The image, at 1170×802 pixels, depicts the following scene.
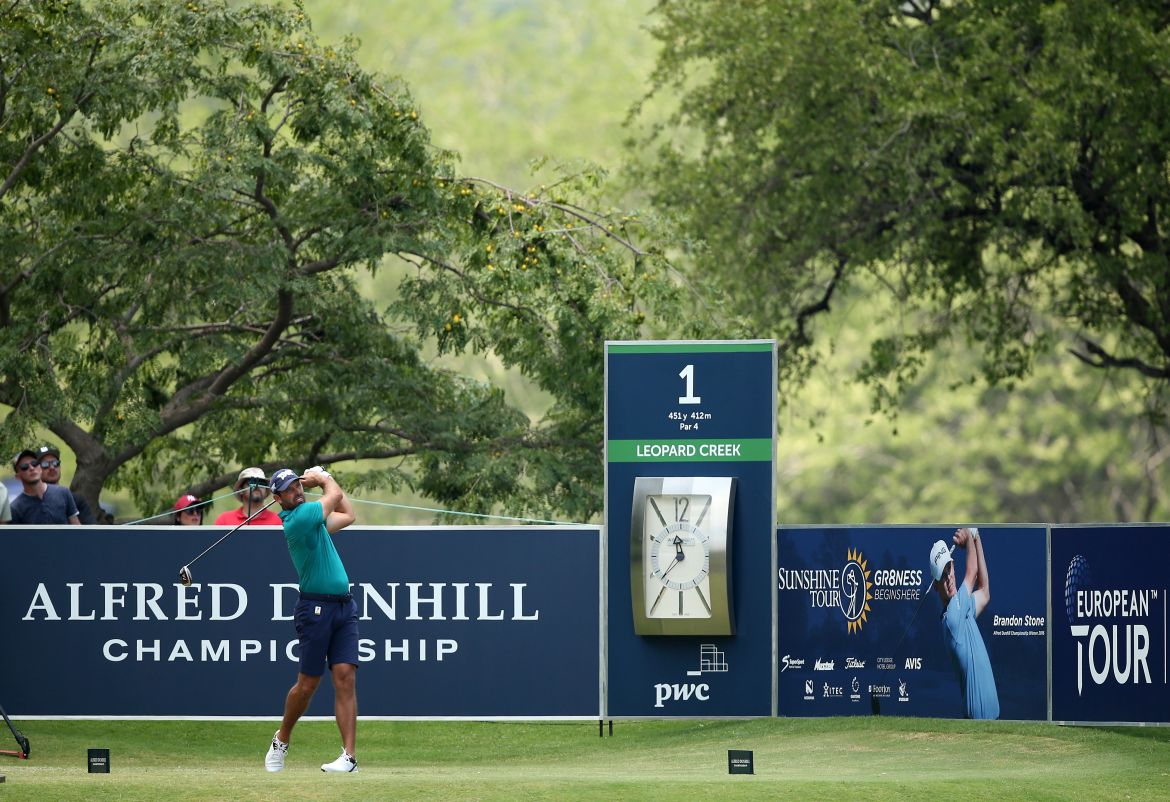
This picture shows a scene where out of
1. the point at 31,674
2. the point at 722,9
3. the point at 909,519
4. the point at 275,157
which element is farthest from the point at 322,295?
the point at 909,519

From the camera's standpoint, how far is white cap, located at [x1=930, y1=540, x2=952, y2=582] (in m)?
12.4

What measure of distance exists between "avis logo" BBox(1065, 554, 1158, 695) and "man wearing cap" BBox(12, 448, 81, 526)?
275 inches

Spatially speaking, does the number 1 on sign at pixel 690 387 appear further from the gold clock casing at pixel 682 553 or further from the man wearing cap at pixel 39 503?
the man wearing cap at pixel 39 503

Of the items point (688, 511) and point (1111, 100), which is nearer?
point (688, 511)

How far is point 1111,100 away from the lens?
20.2 metres

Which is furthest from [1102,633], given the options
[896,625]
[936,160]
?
[936,160]

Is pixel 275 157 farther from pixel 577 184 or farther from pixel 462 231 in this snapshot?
pixel 577 184

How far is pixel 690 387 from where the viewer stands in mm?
12508

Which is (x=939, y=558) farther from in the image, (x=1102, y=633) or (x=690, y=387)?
(x=690, y=387)

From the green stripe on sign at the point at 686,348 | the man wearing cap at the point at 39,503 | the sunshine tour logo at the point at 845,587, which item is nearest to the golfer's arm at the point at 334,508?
the green stripe on sign at the point at 686,348

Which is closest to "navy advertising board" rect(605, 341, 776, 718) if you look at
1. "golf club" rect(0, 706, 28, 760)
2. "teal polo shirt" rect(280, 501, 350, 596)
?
"teal polo shirt" rect(280, 501, 350, 596)

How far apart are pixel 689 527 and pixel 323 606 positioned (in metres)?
2.75

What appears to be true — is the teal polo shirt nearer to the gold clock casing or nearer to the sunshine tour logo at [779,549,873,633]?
the gold clock casing

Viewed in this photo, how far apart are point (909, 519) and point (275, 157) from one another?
32.4m
